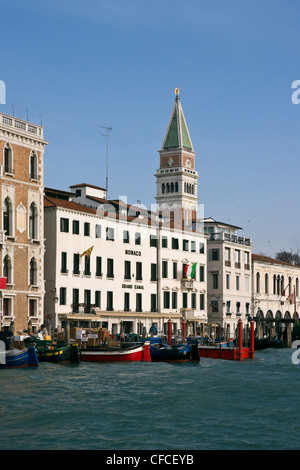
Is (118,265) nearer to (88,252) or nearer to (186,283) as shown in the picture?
(88,252)

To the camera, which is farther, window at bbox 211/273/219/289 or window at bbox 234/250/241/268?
window at bbox 234/250/241/268

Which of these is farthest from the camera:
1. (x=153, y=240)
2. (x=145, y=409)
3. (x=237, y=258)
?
(x=237, y=258)

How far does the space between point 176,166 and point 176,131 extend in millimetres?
4921

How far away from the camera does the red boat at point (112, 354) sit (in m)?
37.8

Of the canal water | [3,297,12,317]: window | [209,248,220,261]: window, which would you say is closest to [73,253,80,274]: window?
[3,297,12,317]: window

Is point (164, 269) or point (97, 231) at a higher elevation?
point (97, 231)

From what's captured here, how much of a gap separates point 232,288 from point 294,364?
26074 mm

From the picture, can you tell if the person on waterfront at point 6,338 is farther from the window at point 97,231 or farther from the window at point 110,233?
the window at point 110,233

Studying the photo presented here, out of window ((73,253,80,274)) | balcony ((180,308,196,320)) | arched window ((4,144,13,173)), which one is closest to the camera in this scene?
arched window ((4,144,13,173))

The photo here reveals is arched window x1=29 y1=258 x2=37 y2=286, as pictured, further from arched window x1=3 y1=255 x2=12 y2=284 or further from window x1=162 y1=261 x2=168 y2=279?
window x1=162 y1=261 x2=168 y2=279

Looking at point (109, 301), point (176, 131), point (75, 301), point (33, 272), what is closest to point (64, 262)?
point (75, 301)

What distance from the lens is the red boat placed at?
3784 cm

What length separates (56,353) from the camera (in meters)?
35.6

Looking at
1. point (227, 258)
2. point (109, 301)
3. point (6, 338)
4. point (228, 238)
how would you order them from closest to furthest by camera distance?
point (6, 338), point (109, 301), point (227, 258), point (228, 238)
